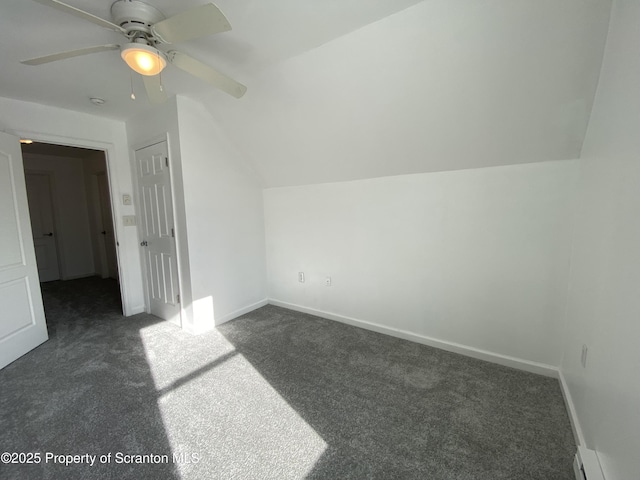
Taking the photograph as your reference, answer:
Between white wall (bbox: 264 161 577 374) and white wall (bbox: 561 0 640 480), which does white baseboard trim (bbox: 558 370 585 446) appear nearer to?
white wall (bbox: 561 0 640 480)

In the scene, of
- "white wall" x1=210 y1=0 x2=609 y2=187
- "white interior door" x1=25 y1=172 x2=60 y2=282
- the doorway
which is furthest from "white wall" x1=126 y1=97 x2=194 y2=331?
"white interior door" x1=25 y1=172 x2=60 y2=282

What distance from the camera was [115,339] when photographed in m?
2.82

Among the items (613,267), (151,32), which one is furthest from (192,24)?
(613,267)

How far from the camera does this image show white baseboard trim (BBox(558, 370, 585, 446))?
1496 millimetres

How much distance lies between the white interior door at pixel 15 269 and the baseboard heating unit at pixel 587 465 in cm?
405

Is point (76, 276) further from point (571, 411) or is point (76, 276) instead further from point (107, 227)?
point (571, 411)

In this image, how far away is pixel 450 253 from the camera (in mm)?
2404

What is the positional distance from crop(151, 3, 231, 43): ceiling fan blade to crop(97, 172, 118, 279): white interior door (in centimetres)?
517

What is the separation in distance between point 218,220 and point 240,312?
46.6 inches

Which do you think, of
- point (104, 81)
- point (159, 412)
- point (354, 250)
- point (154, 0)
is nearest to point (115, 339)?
point (159, 412)

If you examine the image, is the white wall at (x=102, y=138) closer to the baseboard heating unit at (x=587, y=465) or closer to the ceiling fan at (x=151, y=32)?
the ceiling fan at (x=151, y=32)

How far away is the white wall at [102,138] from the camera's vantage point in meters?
2.65

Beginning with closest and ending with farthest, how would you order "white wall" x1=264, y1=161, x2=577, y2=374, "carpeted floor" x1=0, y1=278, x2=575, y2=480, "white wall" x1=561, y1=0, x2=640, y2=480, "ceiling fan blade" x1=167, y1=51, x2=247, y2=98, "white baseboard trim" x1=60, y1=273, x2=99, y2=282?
"white wall" x1=561, y1=0, x2=640, y2=480 → "carpeted floor" x1=0, y1=278, x2=575, y2=480 → "ceiling fan blade" x1=167, y1=51, x2=247, y2=98 → "white wall" x1=264, y1=161, x2=577, y2=374 → "white baseboard trim" x1=60, y1=273, x2=99, y2=282

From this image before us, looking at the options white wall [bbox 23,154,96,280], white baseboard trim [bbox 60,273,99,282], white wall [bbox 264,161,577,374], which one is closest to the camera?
white wall [bbox 264,161,577,374]
